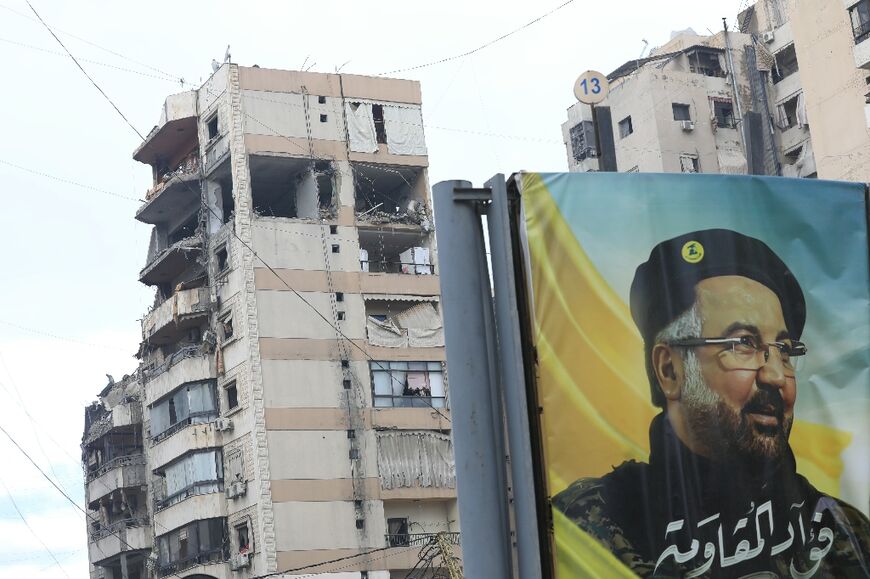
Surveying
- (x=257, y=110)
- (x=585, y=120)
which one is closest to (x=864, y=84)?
(x=585, y=120)

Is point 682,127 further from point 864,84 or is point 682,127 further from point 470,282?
point 470,282

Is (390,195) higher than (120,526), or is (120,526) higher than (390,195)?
(390,195)

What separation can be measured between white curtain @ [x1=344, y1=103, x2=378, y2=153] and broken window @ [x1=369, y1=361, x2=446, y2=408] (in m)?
9.60

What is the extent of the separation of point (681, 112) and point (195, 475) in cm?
2904

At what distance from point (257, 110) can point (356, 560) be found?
18955 mm

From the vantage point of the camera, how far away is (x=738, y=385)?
8562mm

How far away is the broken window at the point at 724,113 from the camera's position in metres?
68.0

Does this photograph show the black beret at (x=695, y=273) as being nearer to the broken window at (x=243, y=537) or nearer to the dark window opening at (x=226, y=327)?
the broken window at (x=243, y=537)

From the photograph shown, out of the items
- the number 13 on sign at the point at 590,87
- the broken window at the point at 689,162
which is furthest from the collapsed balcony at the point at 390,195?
the number 13 on sign at the point at 590,87

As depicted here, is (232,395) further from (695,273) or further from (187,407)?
(695,273)

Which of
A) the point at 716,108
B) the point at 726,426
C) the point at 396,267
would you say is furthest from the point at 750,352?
the point at 716,108

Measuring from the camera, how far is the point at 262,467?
2072 inches

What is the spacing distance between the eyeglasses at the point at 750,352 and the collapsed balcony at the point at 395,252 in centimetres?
4926

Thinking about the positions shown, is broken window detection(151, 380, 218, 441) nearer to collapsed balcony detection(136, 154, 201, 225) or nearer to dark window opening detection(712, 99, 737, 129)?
collapsed balcony detection(136, 154, 201, 225)
